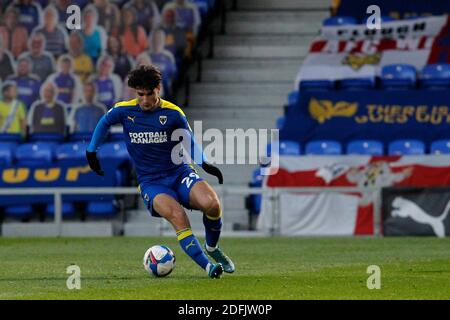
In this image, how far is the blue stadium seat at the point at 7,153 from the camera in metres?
23.3

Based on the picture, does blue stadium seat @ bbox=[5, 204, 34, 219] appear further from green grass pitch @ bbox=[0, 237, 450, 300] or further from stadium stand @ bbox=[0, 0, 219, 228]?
green grass pitch @ bbox=[0, 237, 450, 300]

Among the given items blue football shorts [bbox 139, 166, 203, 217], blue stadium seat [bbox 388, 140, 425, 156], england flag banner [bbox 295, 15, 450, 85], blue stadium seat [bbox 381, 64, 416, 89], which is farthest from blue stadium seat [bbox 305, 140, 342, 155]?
blue football shorts [bbox 139, 166, 203, 217]

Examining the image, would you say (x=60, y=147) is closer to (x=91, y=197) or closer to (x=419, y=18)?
(x=91, y=197)

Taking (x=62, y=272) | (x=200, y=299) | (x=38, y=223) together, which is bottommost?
(x=38, y=223)

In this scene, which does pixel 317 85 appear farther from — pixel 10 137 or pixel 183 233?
pixel 183 233

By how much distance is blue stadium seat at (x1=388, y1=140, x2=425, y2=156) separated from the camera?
2225 cm

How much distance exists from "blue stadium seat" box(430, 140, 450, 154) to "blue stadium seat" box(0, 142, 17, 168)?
7467 millimetres

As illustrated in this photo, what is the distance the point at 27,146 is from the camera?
2367cm

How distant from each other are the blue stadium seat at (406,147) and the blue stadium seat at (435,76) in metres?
1.54

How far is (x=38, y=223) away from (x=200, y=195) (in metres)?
10.2

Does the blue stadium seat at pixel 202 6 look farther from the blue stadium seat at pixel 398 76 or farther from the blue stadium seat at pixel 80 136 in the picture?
the blue stadium seat at pixel 398 76

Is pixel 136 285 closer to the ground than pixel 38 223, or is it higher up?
higher up
